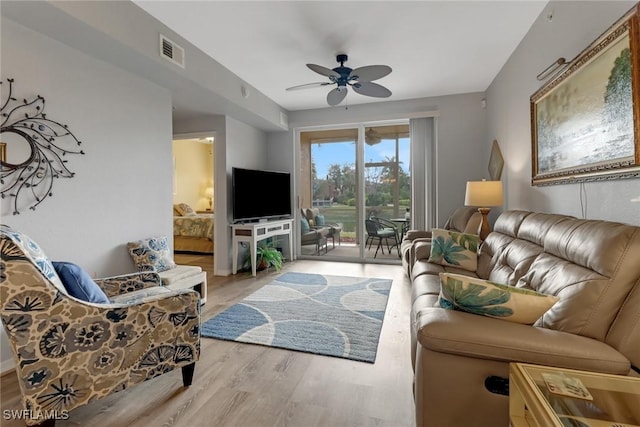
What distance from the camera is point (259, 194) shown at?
4.77m

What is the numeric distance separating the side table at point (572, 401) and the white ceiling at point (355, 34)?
8.68 ft

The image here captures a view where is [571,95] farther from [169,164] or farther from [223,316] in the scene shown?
[169,164]

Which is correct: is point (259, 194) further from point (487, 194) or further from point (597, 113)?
point (597, 113)

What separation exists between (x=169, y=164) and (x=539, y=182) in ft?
12.0

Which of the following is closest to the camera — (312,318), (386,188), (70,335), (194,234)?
(70,335)

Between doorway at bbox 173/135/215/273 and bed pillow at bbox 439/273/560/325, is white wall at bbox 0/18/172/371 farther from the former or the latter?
bed pillow at bbox 439/273/560/325

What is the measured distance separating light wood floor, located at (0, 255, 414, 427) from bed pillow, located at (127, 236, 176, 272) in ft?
3.20

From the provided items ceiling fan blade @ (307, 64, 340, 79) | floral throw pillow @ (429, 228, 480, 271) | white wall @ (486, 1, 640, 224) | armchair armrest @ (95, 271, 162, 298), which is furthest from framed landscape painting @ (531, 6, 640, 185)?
armchair armrest @ (95, 271, 162, 298)

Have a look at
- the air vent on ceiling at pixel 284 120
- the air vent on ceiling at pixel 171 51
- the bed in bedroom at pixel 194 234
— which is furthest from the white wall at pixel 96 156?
the bed in bedroom at pixel 194 234

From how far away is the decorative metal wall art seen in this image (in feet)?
6.46

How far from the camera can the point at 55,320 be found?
136 cm

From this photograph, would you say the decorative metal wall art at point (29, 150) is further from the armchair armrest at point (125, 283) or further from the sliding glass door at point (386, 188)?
the sliding glass door at point (386, 188)

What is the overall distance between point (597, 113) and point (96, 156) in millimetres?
3615

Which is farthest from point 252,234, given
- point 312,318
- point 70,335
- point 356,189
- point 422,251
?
point 70,335
